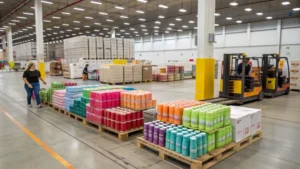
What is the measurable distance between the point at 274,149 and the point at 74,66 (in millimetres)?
18648

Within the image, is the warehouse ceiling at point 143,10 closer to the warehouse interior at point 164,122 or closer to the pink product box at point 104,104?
the warehouse interior at point 164,122

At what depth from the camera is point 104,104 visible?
5.34 meters

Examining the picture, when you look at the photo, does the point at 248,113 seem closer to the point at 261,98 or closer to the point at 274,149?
the point at 274,149

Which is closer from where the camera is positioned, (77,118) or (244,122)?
(244,122)

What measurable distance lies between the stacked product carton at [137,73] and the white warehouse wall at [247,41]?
14.7 metres

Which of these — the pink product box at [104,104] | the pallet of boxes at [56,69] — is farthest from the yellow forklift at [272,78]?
the pallet of boxes at [56,69]

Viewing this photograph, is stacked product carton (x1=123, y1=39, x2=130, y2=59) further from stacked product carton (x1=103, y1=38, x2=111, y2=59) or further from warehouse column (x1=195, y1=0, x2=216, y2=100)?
warehouse column (x1=195, y1=0, x2=216, y2=100)

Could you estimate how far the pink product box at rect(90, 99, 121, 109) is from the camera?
5.30 meters

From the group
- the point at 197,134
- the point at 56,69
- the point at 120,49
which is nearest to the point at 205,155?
the point at 197,134

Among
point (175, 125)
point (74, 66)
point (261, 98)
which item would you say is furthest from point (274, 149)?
point (74, 66)

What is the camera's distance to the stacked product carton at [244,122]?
165 inches

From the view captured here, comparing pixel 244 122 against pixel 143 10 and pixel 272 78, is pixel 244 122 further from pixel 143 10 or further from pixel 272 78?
pixel 143 10

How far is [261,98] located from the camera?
32.3 ft

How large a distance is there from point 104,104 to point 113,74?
1011 cm
